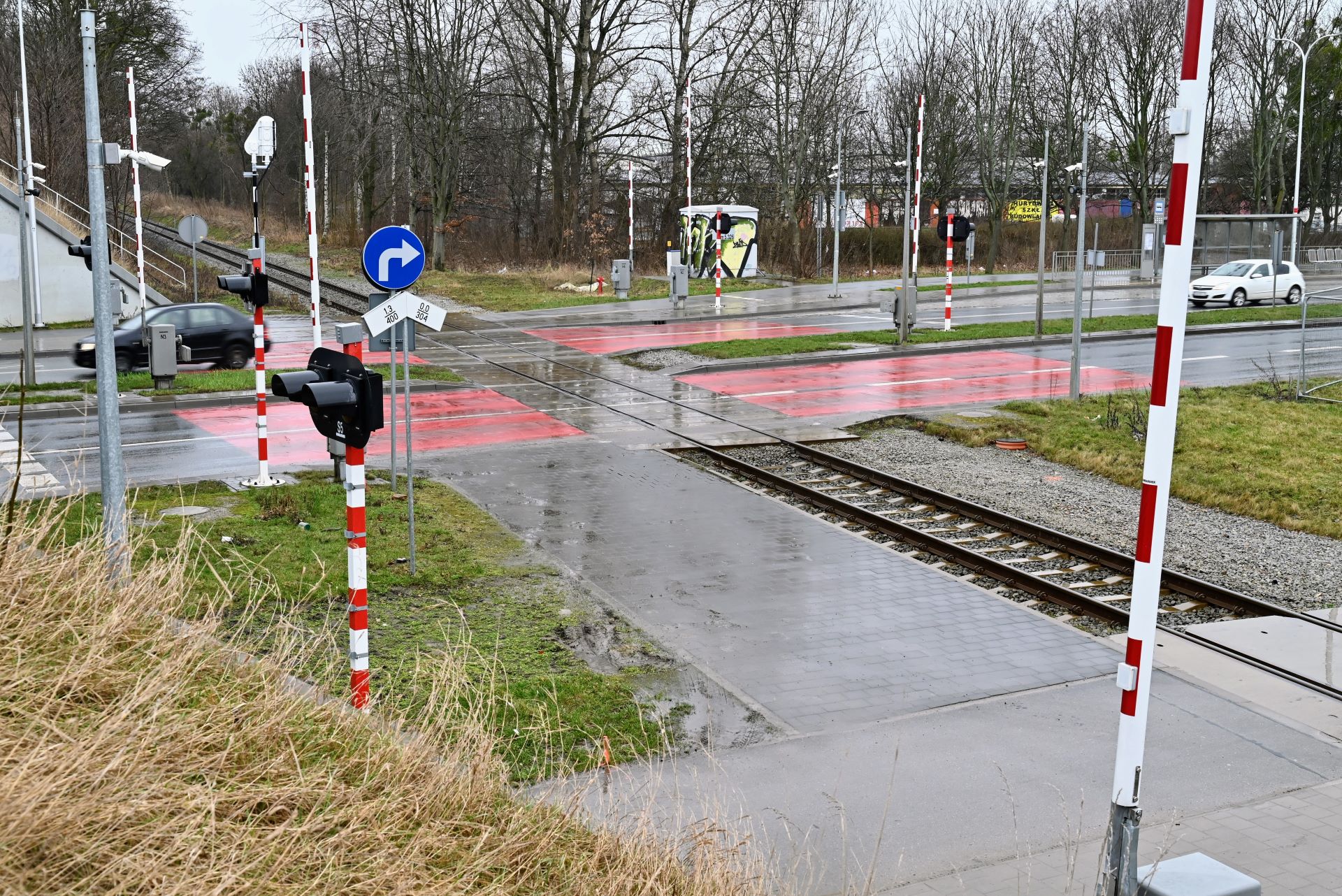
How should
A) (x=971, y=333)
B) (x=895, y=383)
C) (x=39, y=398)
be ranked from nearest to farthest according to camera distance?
(x=39, y=398), (x=895, y=383), (x=971, y=333)

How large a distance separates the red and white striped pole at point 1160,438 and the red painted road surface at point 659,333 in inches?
916

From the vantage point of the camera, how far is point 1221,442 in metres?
17.2

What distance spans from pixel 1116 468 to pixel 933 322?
1750 centimetres

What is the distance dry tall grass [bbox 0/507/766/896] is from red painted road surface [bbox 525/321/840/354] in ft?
73.5

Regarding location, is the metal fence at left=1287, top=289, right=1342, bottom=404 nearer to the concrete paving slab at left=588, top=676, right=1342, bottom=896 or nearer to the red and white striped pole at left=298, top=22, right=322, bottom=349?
the concrete paving slab at left=588, top=676, right=1342, bottom=896

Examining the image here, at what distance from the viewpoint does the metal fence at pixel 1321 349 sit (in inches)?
836

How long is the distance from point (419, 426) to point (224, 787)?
14.8 metres

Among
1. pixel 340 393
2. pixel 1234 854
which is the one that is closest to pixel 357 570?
pixel 340 393

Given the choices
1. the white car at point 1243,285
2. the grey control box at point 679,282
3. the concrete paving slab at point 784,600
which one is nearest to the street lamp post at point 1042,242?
the grey control box at point 679,282

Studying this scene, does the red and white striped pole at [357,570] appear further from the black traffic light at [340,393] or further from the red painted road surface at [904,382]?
the red painted road surface at [904,382]

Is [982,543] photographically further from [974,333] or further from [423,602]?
[974,333]

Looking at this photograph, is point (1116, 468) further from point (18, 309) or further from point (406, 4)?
point (406, 4)

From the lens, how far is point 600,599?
10.7 metres

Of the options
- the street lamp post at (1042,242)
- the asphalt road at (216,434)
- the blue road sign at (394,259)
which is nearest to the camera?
the blue road sign at (394,259)
